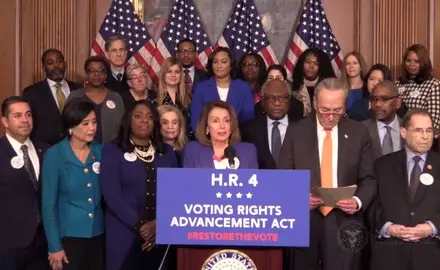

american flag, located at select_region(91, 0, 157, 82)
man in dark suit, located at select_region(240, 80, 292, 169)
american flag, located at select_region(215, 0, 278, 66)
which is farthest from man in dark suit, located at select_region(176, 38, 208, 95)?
man in dark suit, located at select_region(240, 80, 292, 169)

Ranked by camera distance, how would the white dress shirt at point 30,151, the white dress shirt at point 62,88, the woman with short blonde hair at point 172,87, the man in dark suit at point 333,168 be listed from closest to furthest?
the man in dark suit at point 333,168 → the white dress shirt at point 30,151 → the woman with short blonde hair at point 172,87 → the white dress shirt at point 62,88

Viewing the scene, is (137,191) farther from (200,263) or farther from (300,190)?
(300,190)

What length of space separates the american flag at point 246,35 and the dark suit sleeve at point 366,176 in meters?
3.32

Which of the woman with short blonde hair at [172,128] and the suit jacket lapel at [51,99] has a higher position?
the suit jacket lapel at [51,99]

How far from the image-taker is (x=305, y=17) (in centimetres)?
777

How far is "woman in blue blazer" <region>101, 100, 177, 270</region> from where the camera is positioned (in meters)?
4.70

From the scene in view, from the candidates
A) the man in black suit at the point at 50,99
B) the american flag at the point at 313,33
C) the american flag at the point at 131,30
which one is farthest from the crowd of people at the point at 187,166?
the american flag at the point at 131,30

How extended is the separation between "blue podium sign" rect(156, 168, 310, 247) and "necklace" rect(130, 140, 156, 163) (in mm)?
1100

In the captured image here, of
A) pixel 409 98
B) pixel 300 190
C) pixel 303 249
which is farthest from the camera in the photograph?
pixel 409 98

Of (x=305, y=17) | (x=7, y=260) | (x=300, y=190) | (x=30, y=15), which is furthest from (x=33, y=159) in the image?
(x=305, y=17)

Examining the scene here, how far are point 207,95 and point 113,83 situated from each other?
0.92 m

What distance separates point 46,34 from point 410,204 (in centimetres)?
432

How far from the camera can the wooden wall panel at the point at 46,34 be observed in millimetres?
7516

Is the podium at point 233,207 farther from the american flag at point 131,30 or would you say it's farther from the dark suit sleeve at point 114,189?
the american flag at point 131,30
